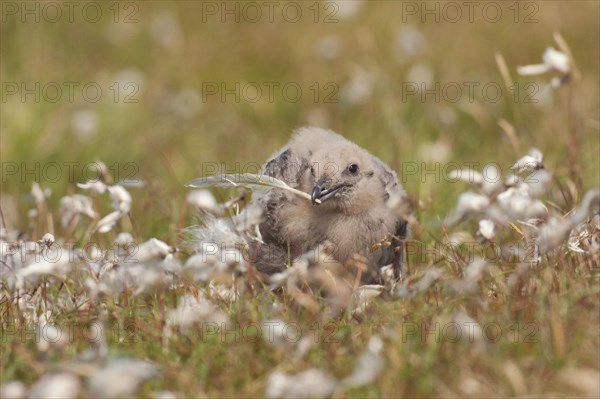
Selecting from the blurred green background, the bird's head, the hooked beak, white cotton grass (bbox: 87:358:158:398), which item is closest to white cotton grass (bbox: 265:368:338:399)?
white cotton grass (bbox: 87:358:158:398)

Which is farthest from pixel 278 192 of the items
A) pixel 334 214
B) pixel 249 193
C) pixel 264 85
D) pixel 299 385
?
pixel 264 85

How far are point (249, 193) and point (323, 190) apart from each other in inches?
38.0

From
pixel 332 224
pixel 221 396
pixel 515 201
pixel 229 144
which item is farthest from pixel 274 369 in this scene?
pixel 229 144

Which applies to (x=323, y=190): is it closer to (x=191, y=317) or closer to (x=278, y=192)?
(x=278, y=192)

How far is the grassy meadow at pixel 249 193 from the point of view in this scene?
3.83m

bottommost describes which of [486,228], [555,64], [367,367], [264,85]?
[264,85]

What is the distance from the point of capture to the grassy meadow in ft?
12.6

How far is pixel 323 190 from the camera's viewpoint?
17.0 ft

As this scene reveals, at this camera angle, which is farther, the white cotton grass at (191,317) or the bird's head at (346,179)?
the bird's head at (346,179)

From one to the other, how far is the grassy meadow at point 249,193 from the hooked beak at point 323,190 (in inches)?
13.9

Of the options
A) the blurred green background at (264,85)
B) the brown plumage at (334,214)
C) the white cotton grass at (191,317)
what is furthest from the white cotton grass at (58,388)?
the blurred green background at (264,85)

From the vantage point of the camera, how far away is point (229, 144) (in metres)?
8.75

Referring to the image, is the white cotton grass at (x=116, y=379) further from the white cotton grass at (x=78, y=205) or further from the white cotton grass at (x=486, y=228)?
the white cotton grass at (x=78, y=205)

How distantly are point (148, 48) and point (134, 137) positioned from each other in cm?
205
